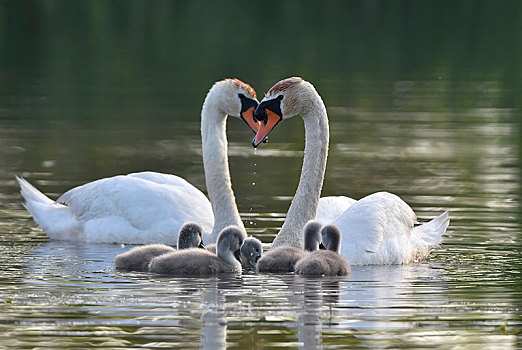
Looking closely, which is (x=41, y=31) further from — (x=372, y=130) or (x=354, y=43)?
(x=372, y=130)

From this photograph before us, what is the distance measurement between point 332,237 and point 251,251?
73 cm

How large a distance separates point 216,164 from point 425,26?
146ft

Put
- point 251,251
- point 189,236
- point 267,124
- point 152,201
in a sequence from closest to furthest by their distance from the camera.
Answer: point 251,251
point 189,236
point 267,124
point 152,201

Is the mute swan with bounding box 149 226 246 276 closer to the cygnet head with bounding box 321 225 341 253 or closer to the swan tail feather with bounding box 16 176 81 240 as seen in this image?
the cygnet head with bounding box 321 225 341 253

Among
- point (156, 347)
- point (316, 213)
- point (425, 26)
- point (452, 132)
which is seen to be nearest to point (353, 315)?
point (156, 347)

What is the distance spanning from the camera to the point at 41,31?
2000 inches

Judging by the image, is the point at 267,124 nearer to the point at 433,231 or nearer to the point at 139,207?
the point at 433,231

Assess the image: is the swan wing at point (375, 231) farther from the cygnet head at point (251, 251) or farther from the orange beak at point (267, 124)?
the orange beak at point (267, 124)

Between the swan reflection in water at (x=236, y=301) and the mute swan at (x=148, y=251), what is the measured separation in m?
0.18

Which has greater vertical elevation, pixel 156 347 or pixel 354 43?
pixel 354 43

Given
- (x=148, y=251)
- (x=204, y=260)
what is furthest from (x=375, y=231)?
(x=148, y=251)

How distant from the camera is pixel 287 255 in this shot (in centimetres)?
1217

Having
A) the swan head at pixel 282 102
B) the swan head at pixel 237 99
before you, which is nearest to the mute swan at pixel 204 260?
the swan head at pixel 282 102

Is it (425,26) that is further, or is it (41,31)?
(425,26)
